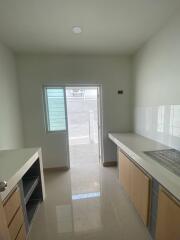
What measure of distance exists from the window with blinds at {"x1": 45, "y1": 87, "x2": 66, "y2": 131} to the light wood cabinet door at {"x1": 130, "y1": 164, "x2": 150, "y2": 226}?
6.39 feet

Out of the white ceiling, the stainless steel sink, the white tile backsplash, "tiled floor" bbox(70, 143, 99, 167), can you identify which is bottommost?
"tiled floor" bbox(70, 143, 99, 167)

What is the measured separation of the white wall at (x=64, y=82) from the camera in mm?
2992

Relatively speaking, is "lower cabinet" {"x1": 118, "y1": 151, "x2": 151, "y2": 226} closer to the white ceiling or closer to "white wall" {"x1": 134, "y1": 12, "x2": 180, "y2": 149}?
"white wall" {"x1": 134, "y1": 12, "x2": 180, "y2": 149}

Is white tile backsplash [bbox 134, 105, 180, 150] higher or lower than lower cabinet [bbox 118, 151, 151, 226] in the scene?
higher

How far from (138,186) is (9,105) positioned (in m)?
2.48

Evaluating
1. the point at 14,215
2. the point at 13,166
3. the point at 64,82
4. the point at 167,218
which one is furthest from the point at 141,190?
the point at 64,82

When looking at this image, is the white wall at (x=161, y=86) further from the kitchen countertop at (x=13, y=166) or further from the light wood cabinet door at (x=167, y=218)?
the kitchen countertop at (x=13, y=166)

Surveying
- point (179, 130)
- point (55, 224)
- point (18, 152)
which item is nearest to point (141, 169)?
point (179, 130)

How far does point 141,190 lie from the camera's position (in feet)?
5.54

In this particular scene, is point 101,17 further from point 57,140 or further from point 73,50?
point 57,140

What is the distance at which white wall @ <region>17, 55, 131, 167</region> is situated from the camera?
299 cm

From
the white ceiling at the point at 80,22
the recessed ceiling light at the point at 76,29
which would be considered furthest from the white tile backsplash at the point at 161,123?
the recessed ceiling light at the point at 76,29

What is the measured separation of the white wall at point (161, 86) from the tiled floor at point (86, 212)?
1.18 metres

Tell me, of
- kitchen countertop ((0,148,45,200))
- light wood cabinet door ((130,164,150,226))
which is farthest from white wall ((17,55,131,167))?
light wood cabinet door ((130,164,150,226))
